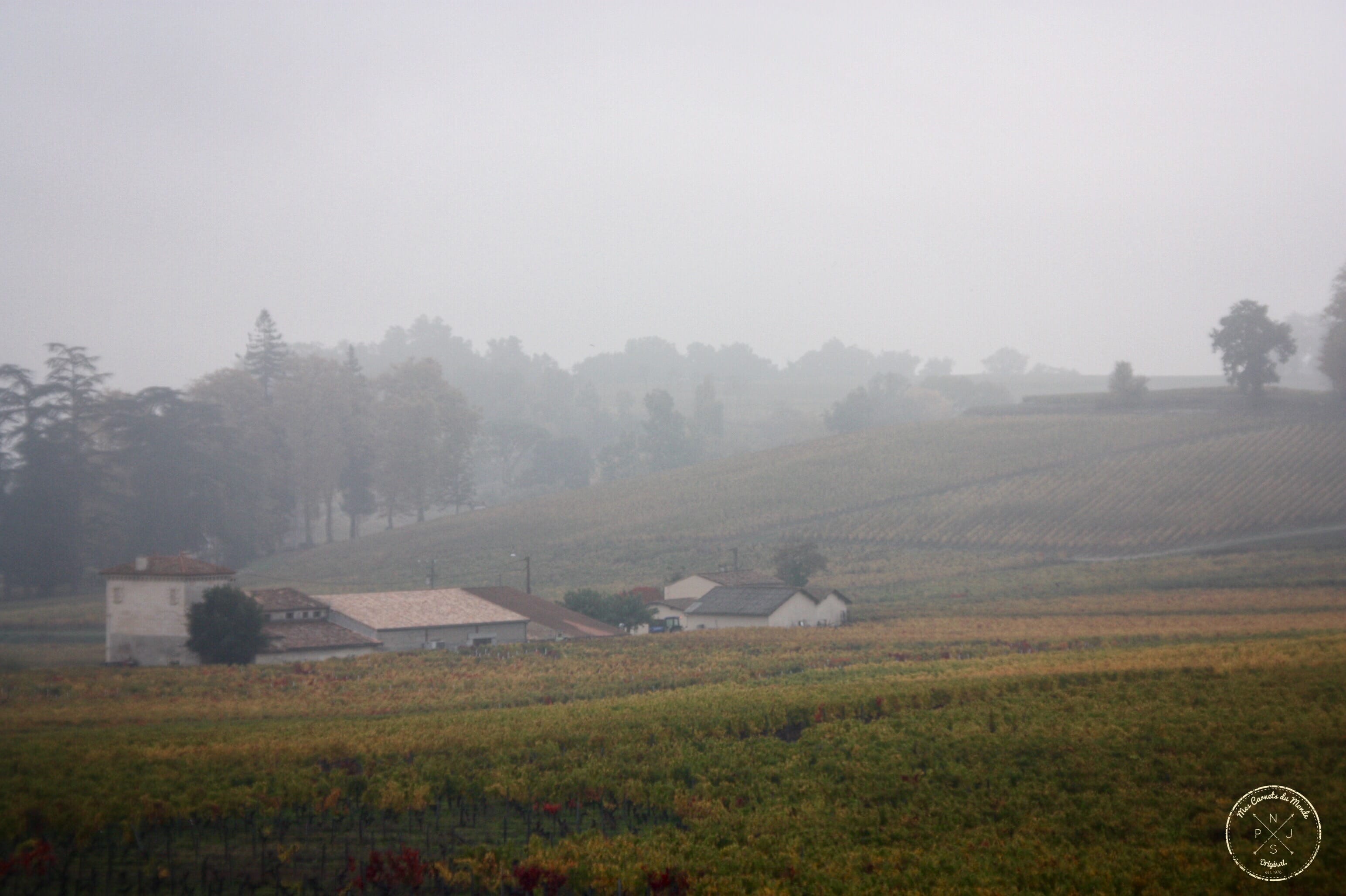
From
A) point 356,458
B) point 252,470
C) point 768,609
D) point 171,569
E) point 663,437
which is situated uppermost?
point 663,437

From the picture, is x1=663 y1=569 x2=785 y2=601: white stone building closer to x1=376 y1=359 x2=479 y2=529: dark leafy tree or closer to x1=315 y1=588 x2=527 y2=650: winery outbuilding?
x1=315 y1=588 x2=527 y2=650: winery outbuilding

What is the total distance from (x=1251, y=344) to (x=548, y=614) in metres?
74.8

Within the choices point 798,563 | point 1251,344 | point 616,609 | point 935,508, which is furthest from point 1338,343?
point 616,609

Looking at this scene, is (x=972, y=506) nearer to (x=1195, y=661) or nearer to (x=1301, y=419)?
(x=1301, y=419)

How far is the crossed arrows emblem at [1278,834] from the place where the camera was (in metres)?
14.5

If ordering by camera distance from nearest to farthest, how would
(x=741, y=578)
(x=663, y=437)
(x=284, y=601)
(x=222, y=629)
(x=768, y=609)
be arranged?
(x=222, y=629) < (x=284, y=601) < (x=768, y=609) < (x=741, y=578) < (x=663, y=437)

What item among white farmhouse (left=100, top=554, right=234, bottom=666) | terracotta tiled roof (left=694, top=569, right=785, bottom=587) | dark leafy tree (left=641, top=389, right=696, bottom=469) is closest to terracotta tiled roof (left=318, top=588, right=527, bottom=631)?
white farmhouse (left=100, top=554, right=234, bottom=666)

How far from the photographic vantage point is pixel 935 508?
278ft

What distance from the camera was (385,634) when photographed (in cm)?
4462

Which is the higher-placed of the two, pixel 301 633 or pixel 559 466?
pixel 559 466

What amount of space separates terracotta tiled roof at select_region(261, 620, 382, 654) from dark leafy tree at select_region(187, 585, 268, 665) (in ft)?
2.79

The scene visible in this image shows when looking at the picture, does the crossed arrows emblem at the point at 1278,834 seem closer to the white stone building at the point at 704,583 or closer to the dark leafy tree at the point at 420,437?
the white stone building at the point at 704,583

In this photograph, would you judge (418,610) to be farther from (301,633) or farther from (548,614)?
(548,614)

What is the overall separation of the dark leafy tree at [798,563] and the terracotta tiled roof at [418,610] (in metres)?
20.8
